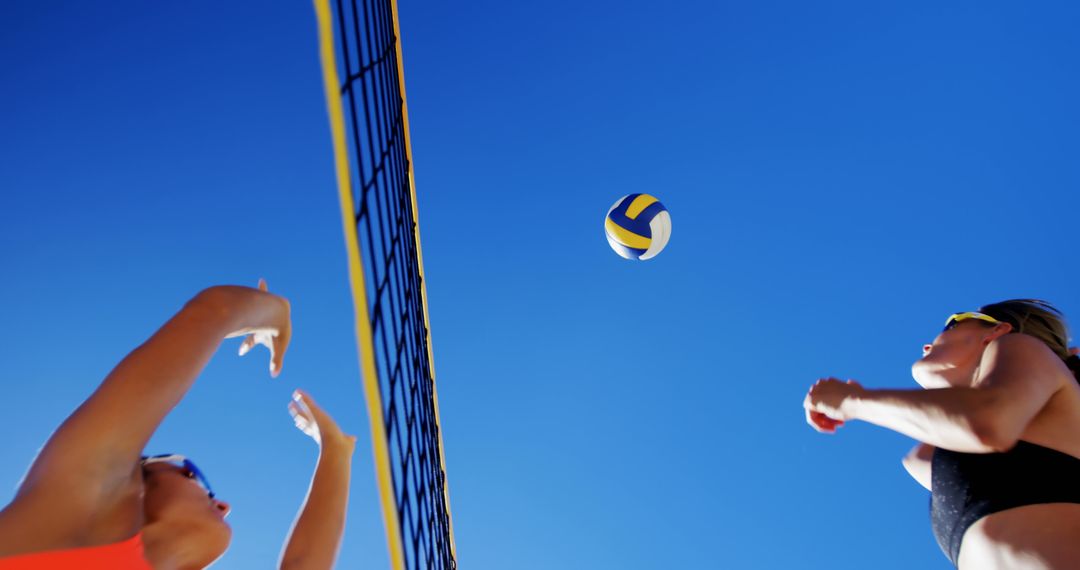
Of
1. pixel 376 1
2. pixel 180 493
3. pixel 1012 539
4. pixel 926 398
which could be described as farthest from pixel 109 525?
pixel 376 1

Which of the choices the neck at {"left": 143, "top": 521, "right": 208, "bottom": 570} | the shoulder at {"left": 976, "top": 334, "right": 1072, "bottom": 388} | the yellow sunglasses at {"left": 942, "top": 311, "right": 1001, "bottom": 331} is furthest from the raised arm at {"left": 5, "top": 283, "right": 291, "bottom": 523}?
the yellow sunglasses at {"left": 942, "top": 311, "right": 1001, "bottom": 331}

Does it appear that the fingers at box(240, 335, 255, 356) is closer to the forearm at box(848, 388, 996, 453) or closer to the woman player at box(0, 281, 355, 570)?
the woman player at box(0, 281, 355, 570)

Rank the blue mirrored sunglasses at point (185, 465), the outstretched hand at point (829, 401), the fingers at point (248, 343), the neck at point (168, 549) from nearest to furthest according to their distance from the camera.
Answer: the neck at point (168, 549) → the blue mirrored sunglasses at point (185, 465) → the fingers at point (248, 343) → the outstretched hand at point (829, 401)

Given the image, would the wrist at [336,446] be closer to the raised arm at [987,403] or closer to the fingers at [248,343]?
the fingers at [248,343]

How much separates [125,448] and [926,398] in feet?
5.32

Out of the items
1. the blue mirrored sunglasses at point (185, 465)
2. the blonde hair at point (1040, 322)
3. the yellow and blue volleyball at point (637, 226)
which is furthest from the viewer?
the yellow and blue volleyball at point (637, 226)

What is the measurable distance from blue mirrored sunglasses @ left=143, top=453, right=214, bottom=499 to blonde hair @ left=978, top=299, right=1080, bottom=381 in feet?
7.34

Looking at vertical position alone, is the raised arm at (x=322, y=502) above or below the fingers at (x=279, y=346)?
below

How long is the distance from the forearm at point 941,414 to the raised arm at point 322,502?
134 centimetres

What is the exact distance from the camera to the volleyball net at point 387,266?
1.53 meters

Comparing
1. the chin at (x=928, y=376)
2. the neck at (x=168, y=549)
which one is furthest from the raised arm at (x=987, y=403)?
the neck at (x=168, y=549)

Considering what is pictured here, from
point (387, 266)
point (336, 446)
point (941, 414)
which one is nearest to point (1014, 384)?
point (941, 414)

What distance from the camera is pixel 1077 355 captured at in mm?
2125

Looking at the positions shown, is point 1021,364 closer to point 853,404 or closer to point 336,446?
point 853,404
